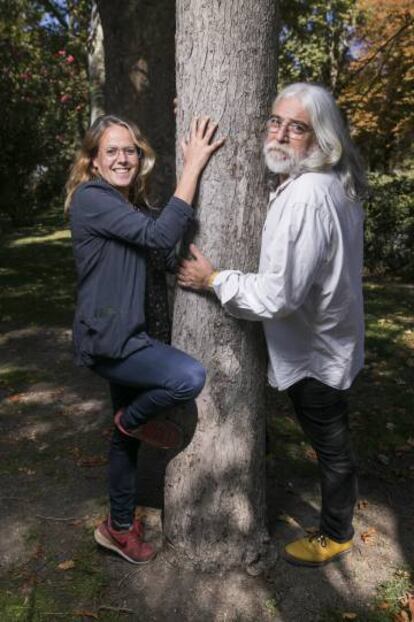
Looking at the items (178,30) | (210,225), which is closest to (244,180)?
(210,225)

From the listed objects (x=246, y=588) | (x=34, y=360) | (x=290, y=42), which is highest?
(x=290, y=42)

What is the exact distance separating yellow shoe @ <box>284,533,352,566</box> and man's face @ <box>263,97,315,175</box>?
1.84m

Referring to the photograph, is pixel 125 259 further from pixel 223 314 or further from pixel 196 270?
pixel 223 314

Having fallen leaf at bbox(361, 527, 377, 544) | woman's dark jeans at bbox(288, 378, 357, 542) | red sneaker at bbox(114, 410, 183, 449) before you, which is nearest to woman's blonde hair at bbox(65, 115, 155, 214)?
red sneaker at bbox(114, 410, 183, 449)

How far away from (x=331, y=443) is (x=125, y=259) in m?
1.26

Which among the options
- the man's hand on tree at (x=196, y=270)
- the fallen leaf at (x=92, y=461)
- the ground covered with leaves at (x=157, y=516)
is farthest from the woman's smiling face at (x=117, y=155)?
the fallen leaf at (x=92, y=461)

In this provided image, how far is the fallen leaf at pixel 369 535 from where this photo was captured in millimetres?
3428

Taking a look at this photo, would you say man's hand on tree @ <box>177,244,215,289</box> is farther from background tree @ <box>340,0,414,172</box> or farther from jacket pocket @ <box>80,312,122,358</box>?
background tree @ <box>340,0,414,172</box>

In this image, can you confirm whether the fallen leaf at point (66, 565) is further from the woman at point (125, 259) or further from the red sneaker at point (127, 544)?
the woman at point (125, 259)

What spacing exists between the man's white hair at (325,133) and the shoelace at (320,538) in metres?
1.71

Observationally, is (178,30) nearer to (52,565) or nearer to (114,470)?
(114,470)

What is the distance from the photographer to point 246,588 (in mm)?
3023

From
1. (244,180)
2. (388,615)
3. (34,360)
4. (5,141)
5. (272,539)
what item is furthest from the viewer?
(5,141)

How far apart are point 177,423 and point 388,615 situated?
1294mm
